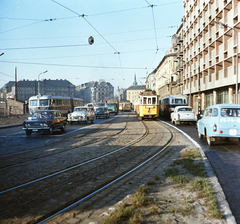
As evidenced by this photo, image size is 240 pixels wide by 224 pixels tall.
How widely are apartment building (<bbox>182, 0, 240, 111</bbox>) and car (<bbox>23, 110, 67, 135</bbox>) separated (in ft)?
48.9

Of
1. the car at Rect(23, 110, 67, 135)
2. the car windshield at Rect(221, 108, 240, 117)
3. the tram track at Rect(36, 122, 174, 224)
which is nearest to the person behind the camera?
the tram track at Rect(36, 122, 174, 224)

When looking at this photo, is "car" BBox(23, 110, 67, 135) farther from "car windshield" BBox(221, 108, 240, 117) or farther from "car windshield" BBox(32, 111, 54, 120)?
"car windshield" BBox(221, 108, 240, 117)

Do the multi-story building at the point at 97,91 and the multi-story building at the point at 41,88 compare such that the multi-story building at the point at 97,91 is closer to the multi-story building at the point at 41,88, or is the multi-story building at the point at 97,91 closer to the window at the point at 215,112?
the multi-story building at the point at 41,88

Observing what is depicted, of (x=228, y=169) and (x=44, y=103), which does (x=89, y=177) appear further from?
(x=44, y=103)

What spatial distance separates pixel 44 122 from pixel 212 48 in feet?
94.9

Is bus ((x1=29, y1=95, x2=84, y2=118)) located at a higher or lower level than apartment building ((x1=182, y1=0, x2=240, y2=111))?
lower

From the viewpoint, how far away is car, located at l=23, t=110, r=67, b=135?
15.5 metres

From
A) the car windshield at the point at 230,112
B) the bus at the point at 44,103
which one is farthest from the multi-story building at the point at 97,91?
the car windshield at the point at 230,112

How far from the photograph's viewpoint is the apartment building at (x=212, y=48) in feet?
92.6

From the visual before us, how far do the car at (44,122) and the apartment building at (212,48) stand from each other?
14.9 metres

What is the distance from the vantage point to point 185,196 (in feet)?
15.2

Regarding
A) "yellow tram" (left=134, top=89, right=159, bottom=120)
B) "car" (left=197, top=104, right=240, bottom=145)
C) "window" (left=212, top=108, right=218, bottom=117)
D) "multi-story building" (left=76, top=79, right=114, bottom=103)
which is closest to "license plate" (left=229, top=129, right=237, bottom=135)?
"car" (left=197, top=104, right=240, bottom=145)

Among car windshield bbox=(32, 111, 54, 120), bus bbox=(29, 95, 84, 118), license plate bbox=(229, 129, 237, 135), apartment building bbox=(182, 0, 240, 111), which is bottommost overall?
license plate bbox=(229, 129, 237, 135)

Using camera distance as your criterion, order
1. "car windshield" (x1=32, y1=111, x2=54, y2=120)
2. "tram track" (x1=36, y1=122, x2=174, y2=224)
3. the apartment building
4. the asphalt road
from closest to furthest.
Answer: "tram track" (x1=36, y1=122, x2=174, y2=224)
the asphalt road
"car windshield" (x1=32, y1=111, x2=54, y2=120)
the apartment building
